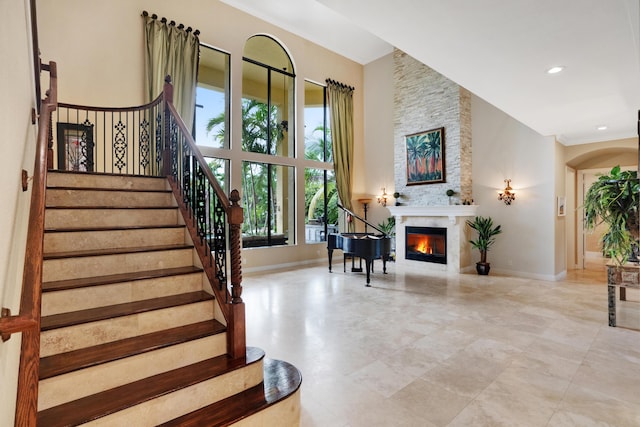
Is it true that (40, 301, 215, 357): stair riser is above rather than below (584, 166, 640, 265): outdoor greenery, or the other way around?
below

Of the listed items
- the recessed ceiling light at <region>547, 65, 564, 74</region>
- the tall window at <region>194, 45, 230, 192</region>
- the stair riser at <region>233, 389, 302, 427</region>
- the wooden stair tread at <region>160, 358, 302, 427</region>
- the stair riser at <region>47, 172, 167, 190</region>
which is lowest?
the stair riser at <region>233, 389, 302, 427</region>

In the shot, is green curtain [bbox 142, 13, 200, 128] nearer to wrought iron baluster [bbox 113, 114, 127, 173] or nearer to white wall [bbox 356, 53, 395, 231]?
wrought iron baluster [bbox 113, 114, 127, 173]

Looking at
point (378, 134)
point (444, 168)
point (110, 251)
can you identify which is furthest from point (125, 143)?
point (444, 168)

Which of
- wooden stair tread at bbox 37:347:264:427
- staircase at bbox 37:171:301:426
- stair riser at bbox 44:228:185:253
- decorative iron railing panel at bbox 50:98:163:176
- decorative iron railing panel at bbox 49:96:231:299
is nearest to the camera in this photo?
wooden stair tread at bbox 37:347:264:427

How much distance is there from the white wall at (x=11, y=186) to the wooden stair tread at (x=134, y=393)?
0.40 metres

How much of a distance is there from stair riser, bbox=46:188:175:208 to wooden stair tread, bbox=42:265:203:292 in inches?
39.2

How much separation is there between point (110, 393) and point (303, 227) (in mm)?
6674

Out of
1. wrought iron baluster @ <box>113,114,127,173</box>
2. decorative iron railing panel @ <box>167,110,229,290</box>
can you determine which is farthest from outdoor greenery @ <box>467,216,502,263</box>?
wrought iron baluster @ <box>113,114,127,173</box>

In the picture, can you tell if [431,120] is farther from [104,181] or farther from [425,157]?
[104,181]

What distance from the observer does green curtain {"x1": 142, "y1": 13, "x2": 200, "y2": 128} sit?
19.1ft

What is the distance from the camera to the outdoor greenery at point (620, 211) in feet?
12.4

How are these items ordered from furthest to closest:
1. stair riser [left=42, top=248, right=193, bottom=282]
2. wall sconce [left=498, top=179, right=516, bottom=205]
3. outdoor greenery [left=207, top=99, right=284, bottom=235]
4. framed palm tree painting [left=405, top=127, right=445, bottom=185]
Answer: framed palm tree painting [left=405, top=127, right=445, bottom=185] < outdoor greenery [left=207, top=99, right=284, bottom=235] < wall sconce [left=498, top=179, right=516, bottom=205] < stair riser [left=42, top=248, right=193, bottom=282]

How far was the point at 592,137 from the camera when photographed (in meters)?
6.48

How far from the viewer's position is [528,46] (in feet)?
9.50
